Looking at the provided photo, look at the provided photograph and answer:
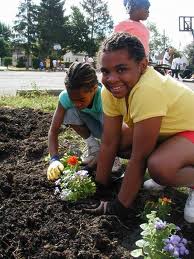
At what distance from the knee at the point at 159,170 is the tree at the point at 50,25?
213 ft

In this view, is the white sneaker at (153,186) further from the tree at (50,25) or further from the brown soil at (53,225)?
the tree at (50,25)

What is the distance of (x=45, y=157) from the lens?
3.86 meters

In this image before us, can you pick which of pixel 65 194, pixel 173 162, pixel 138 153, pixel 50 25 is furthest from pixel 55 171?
pixel 50 25

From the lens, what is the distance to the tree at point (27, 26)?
2707 inches

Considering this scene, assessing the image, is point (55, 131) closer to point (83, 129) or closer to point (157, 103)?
point (83, 129)

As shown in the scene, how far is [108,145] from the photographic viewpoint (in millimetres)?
2896

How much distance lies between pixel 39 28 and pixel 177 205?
221 ft

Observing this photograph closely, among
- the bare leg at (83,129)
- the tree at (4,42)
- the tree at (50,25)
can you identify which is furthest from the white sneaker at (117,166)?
the tree at (4,42)

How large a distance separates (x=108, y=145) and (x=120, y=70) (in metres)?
0.64

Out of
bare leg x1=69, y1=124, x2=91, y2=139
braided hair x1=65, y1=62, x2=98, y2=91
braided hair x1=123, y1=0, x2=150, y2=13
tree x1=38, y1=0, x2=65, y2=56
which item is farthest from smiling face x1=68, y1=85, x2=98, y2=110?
tree x1=38, y1=0, x2=65, y2=56

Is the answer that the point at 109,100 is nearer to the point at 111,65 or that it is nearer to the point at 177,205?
the point at 111,65

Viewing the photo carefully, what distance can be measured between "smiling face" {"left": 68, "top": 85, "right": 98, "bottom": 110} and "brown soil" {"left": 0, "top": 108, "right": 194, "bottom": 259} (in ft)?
2.06

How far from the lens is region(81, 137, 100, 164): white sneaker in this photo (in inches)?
131

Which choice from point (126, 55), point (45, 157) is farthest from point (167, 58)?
point (126, 55)
